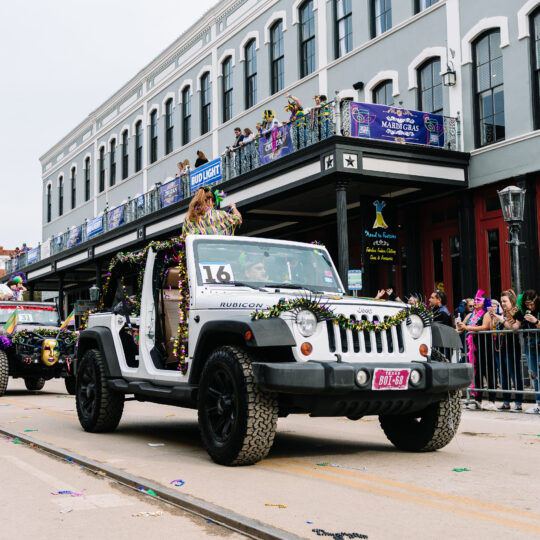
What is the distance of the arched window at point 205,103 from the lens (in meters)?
30.5

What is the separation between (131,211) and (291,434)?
68.9 feet

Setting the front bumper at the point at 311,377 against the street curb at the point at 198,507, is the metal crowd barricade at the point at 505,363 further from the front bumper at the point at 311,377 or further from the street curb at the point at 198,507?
the street curb at the point at 198,507

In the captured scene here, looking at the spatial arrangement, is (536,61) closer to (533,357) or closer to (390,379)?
(533,357)

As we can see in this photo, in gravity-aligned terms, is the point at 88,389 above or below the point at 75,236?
below

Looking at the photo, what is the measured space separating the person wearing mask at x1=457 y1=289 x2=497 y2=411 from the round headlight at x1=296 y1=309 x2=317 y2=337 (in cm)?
624

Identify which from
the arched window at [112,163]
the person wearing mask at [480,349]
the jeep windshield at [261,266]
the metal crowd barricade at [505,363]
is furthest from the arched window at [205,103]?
the jeep windshield at [261,266]

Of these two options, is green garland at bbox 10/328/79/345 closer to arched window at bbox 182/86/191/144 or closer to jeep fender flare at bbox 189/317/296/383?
jeep fender flare at bbox 189/317/296/383

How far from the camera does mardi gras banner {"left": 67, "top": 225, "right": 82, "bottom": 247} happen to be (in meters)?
34.3

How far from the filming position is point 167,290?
819cm

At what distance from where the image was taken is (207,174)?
21.9 meters

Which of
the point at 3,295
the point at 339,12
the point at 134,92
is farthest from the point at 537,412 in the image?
the point at 134,92

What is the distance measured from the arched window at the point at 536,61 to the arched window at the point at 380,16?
5077 millimetres

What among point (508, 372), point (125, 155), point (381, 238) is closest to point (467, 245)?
point (381, 238)

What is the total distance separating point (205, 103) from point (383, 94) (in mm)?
11181
